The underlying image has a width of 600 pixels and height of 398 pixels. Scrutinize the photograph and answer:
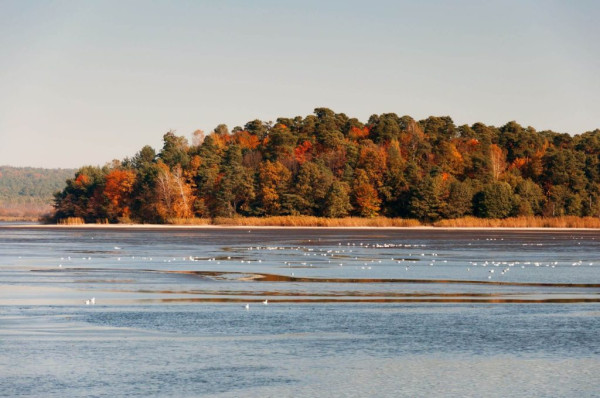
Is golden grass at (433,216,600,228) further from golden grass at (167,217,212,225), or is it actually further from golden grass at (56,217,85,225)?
golden grass at (56,217,85,225)

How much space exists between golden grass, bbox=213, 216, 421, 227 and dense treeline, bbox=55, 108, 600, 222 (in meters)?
1.91

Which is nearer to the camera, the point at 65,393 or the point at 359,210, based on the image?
the point at 65,393

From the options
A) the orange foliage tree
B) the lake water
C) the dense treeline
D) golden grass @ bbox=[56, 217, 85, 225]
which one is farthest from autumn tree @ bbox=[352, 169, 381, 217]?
the lake water

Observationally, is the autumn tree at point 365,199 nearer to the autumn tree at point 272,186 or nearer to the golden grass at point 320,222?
the golden grass at point 320,222

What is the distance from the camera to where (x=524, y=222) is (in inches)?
4719

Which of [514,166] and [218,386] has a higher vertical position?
[514,166]

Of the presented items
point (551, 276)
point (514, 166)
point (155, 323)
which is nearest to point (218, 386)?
point (155, 323)

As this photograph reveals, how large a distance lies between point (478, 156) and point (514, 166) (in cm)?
974

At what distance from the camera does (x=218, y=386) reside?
624 inches

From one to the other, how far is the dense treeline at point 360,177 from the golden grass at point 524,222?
5.10 ft

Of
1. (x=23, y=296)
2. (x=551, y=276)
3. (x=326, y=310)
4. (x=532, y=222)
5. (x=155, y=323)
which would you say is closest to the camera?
(x=155, y=323)

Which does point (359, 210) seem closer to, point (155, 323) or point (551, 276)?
point (551, 276)

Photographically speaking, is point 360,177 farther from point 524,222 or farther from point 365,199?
point 524,222

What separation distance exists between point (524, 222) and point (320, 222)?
28007mm
